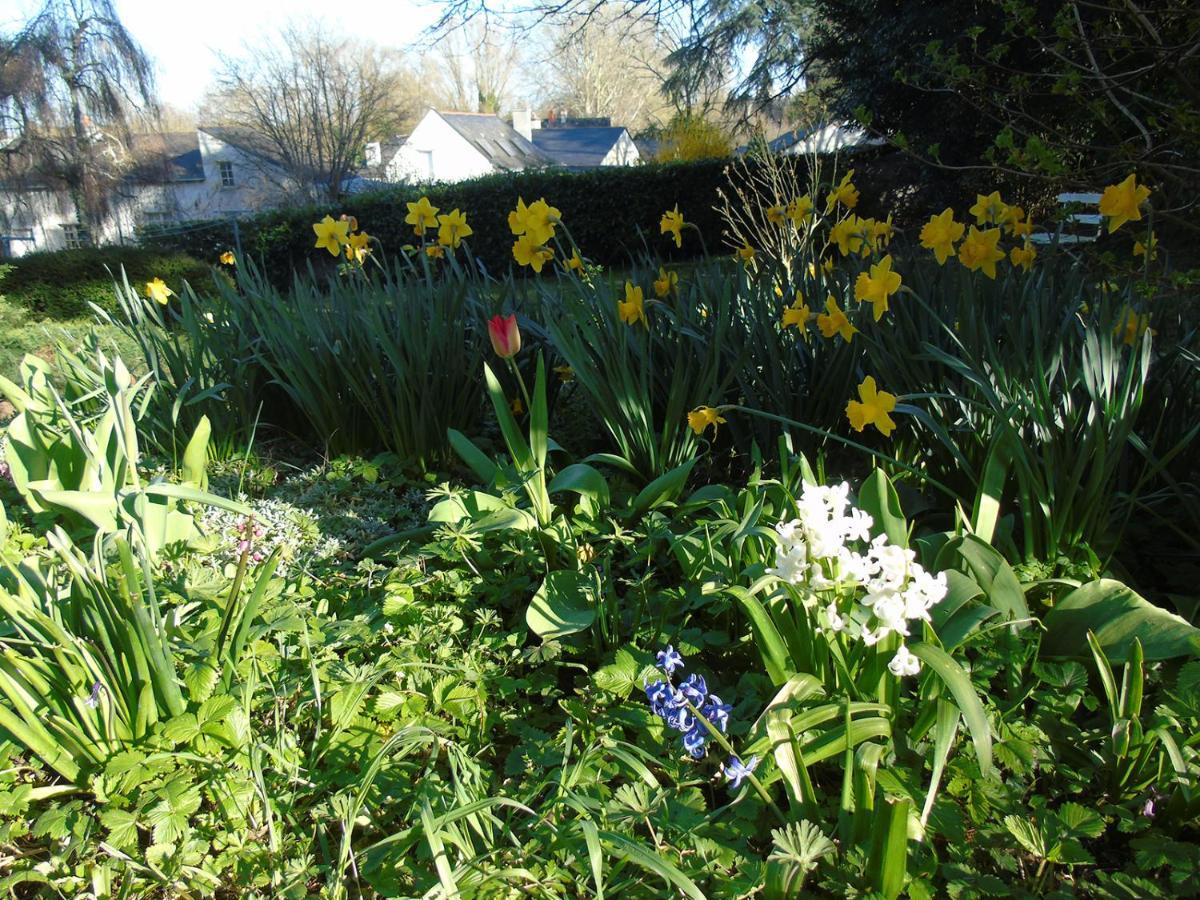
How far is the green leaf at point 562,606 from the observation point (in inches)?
59.8

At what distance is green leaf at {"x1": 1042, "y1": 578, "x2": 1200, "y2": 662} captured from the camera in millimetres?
1234

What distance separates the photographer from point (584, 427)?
2529mm

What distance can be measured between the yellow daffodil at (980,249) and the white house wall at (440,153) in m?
29.7

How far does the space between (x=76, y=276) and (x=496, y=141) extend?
2392 cm

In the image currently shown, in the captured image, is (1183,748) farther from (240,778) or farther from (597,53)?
(597,53)

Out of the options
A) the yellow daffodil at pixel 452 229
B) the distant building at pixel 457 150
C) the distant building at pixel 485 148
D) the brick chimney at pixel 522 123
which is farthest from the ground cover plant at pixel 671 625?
the brick chimney at pixel 522 123

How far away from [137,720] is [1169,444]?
2.24 m

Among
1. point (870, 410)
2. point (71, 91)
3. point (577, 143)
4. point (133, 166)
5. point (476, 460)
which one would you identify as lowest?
point (476, 460)

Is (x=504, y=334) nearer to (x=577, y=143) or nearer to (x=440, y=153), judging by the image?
(x=440, y=153)

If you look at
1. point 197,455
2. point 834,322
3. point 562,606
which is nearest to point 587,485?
point 562,606

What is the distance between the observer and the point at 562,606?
1.59 metres

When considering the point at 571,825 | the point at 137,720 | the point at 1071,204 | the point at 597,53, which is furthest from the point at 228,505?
the point at 597,53

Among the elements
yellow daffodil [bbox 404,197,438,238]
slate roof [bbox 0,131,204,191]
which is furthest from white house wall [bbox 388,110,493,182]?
yellow daffodil [bbox 404,197,438,238]

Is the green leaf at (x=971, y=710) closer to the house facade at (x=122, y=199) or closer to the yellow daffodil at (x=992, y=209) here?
the yellow daffodil at (x=992, y=209)
